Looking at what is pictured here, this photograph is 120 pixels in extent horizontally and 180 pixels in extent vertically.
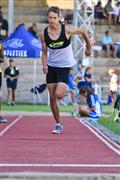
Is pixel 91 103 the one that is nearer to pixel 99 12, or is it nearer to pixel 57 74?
pixel 57 74

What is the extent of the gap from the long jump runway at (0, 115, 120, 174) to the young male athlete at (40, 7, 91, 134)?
75 cm

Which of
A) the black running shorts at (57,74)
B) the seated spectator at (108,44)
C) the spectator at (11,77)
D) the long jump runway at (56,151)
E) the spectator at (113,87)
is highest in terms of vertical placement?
the black running shorts at (57,74)

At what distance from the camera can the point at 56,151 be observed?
28.9 feet

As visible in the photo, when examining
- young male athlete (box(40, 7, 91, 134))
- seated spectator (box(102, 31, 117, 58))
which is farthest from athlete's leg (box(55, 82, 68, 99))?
→ seated spectator (box(102, 31, 117, 58))

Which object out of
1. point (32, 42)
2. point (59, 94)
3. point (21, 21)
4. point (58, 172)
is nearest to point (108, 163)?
point (58, 172)

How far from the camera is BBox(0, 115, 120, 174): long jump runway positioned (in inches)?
284

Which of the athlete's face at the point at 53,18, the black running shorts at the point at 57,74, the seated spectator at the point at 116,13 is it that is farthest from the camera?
the seated spectator at the point at 116,13

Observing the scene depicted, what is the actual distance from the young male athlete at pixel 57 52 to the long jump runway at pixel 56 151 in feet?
2.46

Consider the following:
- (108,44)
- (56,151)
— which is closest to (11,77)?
(108,44)

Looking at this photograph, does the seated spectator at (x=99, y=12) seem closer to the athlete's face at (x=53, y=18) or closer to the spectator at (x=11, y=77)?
the spectator at (x=11, y=77)

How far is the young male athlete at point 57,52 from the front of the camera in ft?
37.3

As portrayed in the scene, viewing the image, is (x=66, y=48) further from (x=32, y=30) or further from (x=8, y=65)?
(x=32, y=30)

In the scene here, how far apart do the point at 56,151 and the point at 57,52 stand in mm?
3054

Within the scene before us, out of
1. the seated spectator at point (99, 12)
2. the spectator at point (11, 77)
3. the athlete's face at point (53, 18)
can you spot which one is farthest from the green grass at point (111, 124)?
the seated spectator at point (99, 12)
